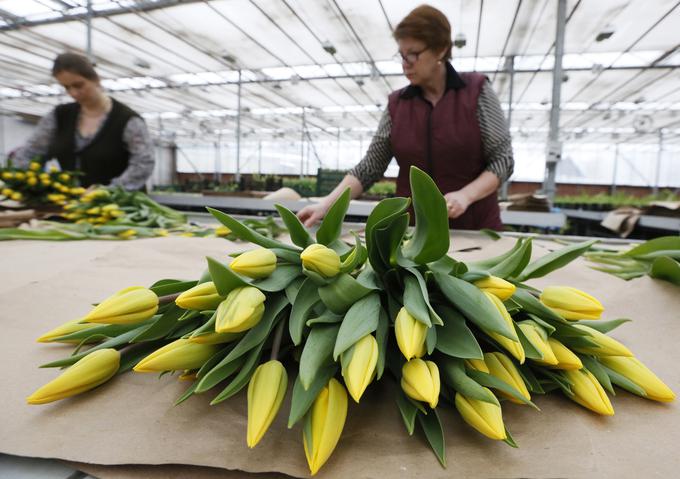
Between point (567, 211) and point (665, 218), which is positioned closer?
point (665, 218)

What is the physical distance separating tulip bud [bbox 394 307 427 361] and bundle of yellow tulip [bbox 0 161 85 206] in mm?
1226

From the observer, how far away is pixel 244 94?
35.4 ft

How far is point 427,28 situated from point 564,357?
111cm

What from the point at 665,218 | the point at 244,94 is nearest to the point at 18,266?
the point at 665,218

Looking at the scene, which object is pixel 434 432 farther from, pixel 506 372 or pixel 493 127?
pixel 493 127

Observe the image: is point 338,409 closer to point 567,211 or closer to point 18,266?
point 18,266

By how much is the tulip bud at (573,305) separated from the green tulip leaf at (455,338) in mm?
76

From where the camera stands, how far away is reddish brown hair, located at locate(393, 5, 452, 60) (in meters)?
1.18

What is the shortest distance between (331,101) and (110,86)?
528 cm

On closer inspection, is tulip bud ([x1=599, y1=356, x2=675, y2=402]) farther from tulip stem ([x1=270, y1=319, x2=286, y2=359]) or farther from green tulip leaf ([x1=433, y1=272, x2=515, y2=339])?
tulip stem ([x1=270, y1=319, x2=286, y2=359])

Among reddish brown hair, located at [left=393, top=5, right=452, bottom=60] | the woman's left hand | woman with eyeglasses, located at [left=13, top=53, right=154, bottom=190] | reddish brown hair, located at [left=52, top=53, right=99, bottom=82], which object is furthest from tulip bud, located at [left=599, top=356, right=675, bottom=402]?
reddish brown hair, located at [left=52, top=53, right=99, bottom=82]

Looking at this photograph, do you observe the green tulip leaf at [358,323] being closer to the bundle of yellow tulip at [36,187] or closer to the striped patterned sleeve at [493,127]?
the striped patterned sleeve at [493,127]

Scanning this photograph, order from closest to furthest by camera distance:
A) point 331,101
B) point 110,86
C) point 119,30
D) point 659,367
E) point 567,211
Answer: point 659,367 < point 567,211 < point 119,30 < point 110,86 < point 331,101

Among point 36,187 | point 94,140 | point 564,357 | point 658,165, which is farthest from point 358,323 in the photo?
point 658,165
